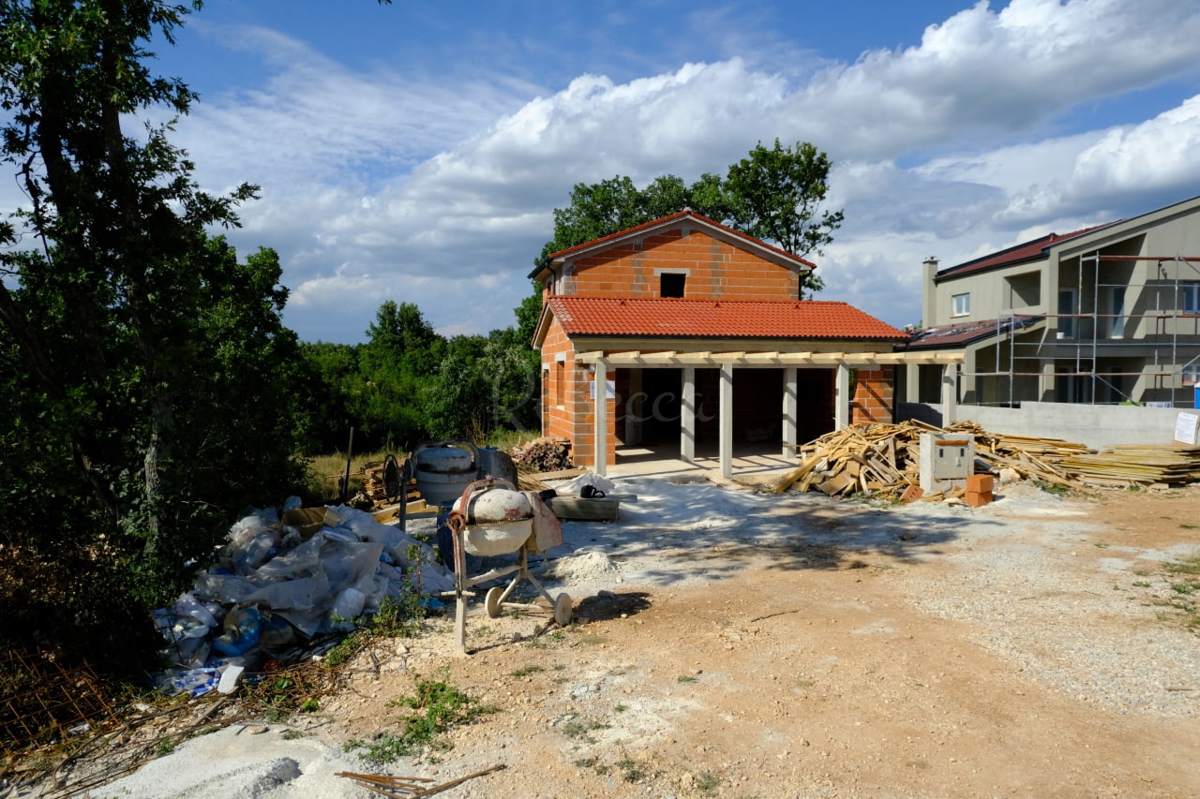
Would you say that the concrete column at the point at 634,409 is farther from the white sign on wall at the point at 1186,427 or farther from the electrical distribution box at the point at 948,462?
the white sign on wall at the point at 1186,427

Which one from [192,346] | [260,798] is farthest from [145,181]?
[260,798]

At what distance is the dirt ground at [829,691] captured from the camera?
177 inches

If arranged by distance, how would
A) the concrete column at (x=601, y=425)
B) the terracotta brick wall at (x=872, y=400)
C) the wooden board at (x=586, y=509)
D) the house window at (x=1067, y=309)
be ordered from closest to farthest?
1. the wooden board at (x=586, y=509)
2. the concrete column at (x=601, y=425)
3. the terracotta brick wall at (x=872, y=400)
4. the house window at (x=1067, y=309)

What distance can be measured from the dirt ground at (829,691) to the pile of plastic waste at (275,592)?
984mm

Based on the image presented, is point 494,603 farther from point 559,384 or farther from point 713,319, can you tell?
point 713,319

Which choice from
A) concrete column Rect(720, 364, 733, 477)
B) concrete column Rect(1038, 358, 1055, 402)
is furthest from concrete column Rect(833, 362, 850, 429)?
concrete column Rect(1038, 358, 1055, 402)

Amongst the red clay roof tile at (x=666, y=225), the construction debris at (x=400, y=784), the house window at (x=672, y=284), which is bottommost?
the construction debris at (x=400, y=784)

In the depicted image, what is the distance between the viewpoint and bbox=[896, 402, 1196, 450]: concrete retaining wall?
16141mm

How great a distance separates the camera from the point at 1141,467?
48.3 ft

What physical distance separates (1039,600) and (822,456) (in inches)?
298

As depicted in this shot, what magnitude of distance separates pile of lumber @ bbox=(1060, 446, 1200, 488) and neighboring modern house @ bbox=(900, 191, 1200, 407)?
8249 mm

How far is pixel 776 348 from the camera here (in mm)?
19297

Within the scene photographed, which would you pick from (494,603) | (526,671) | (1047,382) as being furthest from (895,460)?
(1047,382)

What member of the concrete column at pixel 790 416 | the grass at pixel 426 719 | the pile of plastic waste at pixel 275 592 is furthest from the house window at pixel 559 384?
the grass at pixel 426 719
